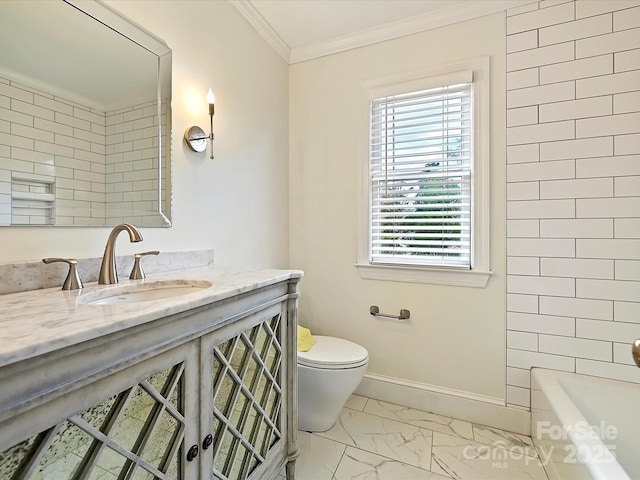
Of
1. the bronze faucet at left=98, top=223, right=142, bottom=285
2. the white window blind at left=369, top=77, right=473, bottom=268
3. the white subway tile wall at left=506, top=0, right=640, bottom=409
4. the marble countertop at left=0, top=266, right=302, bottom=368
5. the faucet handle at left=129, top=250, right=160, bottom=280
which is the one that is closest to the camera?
the marble countertop at left=0, top=266, right=302, bottom=368

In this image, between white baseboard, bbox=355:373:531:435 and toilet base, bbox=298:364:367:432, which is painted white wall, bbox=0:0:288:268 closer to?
toilet base, bbox=298:364:367:432

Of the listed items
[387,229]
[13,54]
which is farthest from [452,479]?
[13,54]

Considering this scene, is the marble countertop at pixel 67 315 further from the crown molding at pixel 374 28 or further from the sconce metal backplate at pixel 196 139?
the crown molding at pixel 374 28

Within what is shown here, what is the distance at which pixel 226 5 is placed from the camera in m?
1.84

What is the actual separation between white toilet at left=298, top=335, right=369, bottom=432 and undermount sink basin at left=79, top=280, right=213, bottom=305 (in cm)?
80

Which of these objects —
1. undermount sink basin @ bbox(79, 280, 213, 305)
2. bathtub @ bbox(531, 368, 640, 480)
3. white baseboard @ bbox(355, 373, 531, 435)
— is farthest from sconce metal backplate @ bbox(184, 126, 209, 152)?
bathtub @ bbox(531, 368, 640, 480)

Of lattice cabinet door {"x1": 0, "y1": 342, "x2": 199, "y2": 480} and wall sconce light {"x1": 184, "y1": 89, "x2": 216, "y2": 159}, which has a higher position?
wall sconce light {"x1": 184, "y1": 89, "x2": 216, "y2": 159}

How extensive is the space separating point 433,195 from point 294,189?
1.03m

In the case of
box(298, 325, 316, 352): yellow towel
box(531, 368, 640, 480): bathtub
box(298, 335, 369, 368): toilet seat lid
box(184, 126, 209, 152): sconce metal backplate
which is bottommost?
box(531, 368, 640, 480): bathtub

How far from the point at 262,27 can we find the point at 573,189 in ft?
6.99

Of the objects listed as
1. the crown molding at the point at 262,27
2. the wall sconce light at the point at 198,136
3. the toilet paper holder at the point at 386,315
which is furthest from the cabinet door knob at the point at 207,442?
the crown molding at the point at 262,27

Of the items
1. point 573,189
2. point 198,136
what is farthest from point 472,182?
point 198,136

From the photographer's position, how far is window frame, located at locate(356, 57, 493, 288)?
1.92 meters

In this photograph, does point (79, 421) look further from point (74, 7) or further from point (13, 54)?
point (74, 7)
